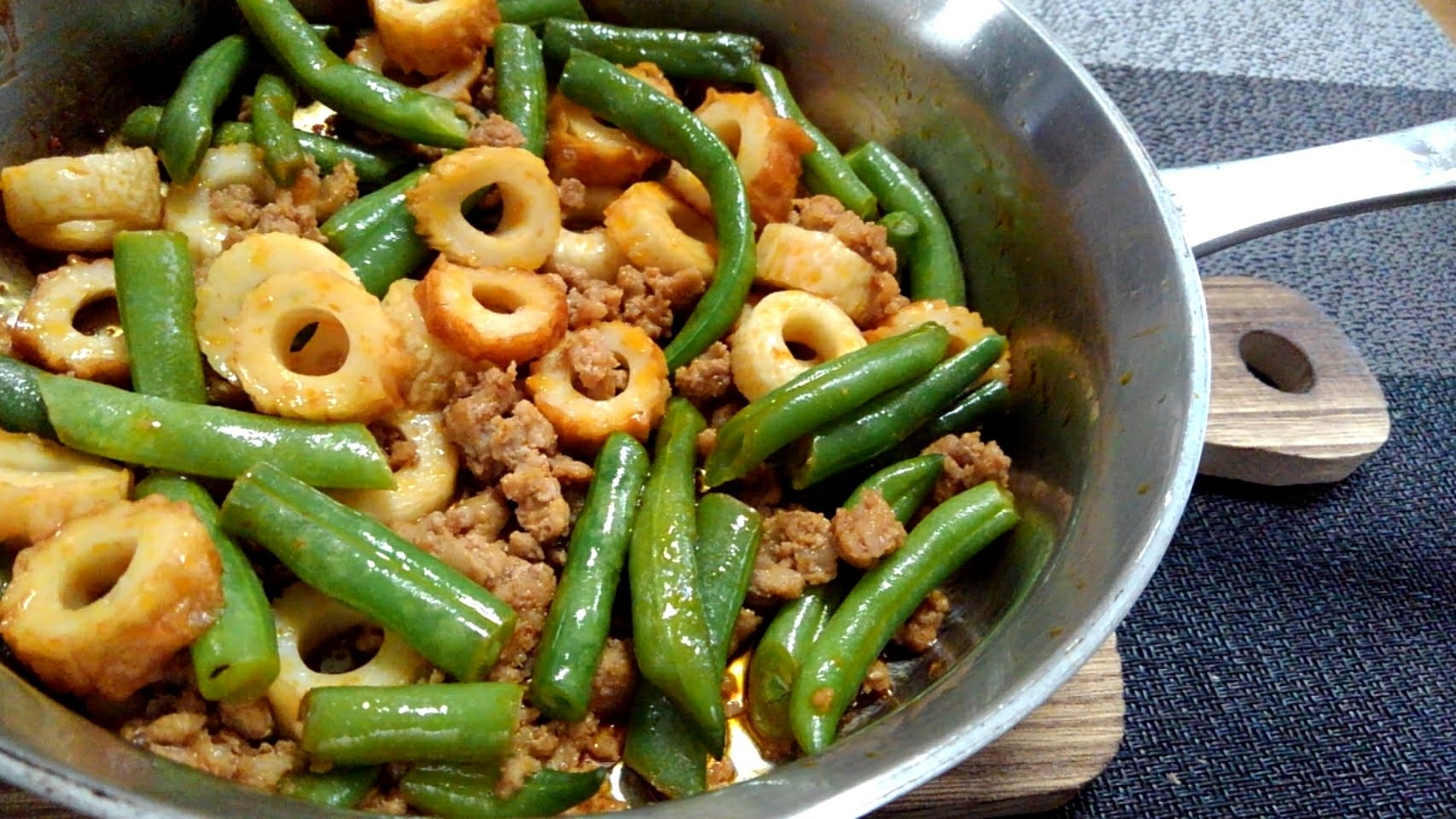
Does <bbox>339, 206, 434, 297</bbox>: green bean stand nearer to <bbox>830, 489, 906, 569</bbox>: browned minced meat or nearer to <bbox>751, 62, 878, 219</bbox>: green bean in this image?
<bbox>751, 62, 878, 219</bbox>: green bean

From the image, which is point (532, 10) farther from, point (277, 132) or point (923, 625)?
point (923, 625)

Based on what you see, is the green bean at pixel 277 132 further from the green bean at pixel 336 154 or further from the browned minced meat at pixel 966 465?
the browned minced meat at pixel 966 465

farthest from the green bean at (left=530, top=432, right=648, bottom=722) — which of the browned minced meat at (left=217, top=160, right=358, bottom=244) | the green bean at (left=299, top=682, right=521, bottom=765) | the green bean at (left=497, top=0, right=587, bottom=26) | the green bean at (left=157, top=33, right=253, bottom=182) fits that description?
the green bean at (left=497, top=0, right=587, bottom=26)

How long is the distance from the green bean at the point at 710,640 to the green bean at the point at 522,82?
995 mm

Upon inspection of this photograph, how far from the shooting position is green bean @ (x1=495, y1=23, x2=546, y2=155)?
7.92ft

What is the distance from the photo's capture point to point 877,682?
1.99 m

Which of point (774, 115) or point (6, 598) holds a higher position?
point (774, 115)

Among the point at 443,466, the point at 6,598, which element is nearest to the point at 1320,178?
the point at 443,466

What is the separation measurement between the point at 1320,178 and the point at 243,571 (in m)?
2.22

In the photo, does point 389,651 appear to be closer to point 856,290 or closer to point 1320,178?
point 856,290

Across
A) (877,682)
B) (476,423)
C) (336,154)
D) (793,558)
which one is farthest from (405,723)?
(336,154)

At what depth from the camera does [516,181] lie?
→ 2168 millimetres

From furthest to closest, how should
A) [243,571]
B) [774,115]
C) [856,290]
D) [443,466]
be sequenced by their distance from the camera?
[774,115] < [856,290] < [443,466] < [243,571]

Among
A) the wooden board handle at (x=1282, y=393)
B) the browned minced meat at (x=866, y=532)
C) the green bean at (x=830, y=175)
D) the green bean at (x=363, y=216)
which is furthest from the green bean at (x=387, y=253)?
the wooden board handle at (x=1282, y=393)
